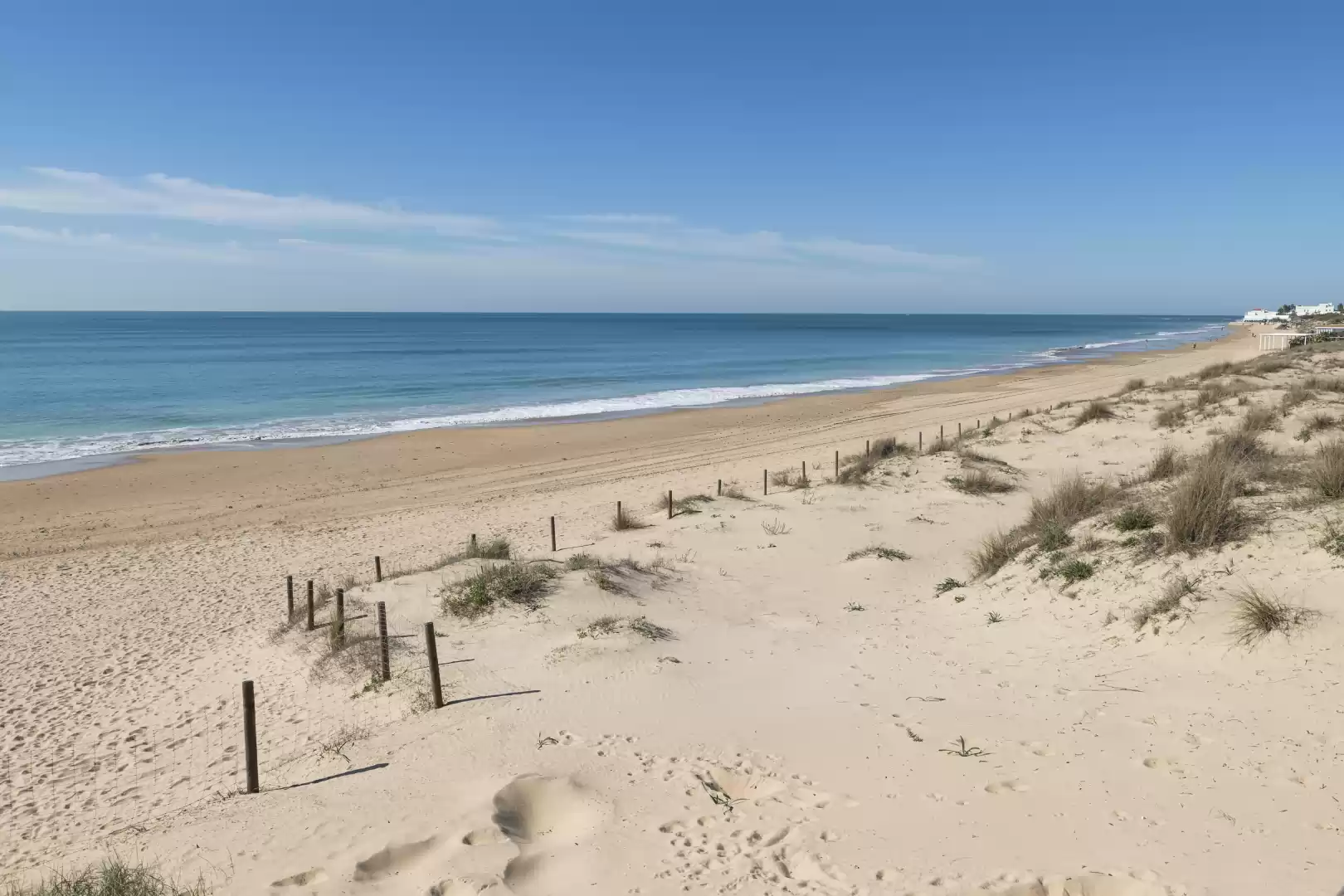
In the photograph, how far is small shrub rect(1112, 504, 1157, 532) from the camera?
30.9 feet

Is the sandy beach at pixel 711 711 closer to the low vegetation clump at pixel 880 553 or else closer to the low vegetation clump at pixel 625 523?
the low vegetation clump at pixel 880 553

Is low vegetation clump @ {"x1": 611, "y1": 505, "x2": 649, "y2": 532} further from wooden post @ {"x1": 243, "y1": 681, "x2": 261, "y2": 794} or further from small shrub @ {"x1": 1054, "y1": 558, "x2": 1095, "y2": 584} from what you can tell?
wooden post @ {"x1": 243, "y1": 681, "x2": 261, "y2": 794}

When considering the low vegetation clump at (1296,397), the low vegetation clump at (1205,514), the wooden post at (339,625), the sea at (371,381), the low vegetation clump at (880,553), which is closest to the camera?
the low vegetation clump at (1205,514)

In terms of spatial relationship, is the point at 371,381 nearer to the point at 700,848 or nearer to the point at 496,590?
the point at 496,590

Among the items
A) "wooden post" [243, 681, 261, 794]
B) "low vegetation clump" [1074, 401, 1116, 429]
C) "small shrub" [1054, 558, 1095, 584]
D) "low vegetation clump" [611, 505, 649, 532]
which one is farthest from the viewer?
"low vegetation clump" [1074, 401, 1116, 429]

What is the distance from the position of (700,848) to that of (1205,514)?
6.63m

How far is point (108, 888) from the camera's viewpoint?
15.1ft

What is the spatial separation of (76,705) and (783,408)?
102ft

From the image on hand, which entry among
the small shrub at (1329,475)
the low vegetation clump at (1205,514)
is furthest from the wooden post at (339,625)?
the small shrub at (1329,475)

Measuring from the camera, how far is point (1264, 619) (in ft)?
21.7

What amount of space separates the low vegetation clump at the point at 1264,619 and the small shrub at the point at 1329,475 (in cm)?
287

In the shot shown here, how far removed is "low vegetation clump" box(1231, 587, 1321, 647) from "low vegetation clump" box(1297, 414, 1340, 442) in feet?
36.2

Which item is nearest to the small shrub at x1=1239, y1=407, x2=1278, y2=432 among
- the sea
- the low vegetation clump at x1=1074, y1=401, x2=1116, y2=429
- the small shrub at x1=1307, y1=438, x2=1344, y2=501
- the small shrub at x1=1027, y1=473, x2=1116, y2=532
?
the low vegetation clump at x1=1074, y1=401, x2=1116, y2=429

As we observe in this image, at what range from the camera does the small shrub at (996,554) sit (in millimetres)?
10656
